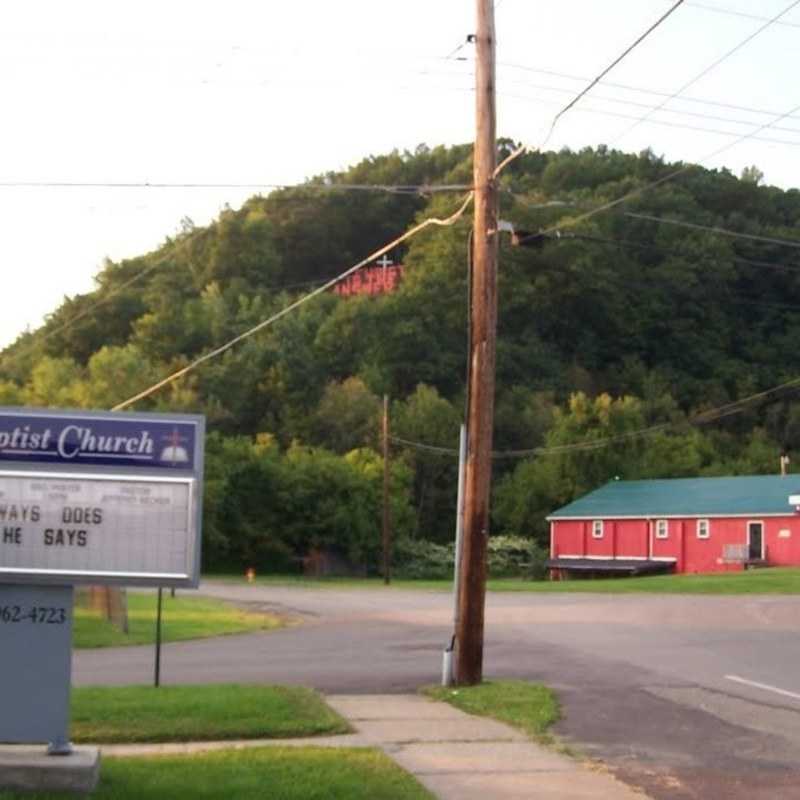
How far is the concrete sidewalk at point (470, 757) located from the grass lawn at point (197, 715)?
0.48 metres

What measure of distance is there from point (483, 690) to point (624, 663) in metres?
4.94

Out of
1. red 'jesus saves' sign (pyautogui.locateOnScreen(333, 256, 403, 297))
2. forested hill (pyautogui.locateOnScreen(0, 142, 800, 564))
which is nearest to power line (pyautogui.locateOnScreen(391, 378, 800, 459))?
forested hill (pyautogui.locateOnScreen(0, 142, 800, 564))

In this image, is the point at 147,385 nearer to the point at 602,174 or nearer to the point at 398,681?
the point at 602,174

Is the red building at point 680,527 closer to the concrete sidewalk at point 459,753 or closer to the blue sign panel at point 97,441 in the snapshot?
the concrete sidewalk at point 459,753

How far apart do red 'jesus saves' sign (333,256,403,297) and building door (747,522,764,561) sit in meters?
38.8

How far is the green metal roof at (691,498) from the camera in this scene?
210ft

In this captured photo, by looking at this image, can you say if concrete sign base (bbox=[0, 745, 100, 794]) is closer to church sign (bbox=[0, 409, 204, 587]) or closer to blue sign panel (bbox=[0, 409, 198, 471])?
church sign (bbox=[0, 409, 204, 587])

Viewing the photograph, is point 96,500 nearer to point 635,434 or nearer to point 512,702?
point 512,702

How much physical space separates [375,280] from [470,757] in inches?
3717

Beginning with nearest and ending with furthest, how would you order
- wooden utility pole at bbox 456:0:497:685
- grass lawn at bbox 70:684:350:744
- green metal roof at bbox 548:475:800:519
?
grass lawn at bbox 70:684:350:744 < wooden utility pole at bbox 456:0:497:685 < green metal roof at bbox 548:475:800:519

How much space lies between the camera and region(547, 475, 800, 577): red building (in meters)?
63.4

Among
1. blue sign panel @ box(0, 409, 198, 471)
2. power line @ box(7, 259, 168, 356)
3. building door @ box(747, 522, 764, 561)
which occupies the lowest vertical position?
building door @ box(747, 522, 764, 561)

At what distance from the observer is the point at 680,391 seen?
97438 millimetres

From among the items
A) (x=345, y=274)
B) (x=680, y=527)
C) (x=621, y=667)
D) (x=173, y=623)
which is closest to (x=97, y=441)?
(x=621, y=667)
